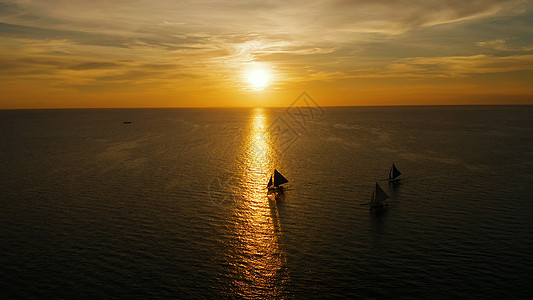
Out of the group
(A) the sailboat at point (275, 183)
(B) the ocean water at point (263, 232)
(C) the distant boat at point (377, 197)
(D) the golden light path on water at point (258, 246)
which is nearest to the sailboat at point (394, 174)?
(B) the ocean water at point (263, 232)

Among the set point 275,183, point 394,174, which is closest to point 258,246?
point 275,183

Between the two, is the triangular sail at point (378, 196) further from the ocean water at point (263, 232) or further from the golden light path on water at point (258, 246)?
the golden light path on water at point (258, 246)

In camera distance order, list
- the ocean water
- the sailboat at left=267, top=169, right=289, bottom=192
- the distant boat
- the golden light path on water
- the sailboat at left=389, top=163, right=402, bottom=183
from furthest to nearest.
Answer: the sailboat at left=389, top=163, right=402, bottom=183 → the sailboat at left=267, top=169, right=289, bottom=192 → the distant boat → the golden light path on water → the ocean water

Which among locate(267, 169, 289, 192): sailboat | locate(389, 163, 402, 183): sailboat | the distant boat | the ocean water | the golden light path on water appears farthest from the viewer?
locate(389, 163, 402, 183): sailboat

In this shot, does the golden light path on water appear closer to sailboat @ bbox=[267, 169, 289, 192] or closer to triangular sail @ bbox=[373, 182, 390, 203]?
sailboat @ bbox=[267, 169, 289, 192]

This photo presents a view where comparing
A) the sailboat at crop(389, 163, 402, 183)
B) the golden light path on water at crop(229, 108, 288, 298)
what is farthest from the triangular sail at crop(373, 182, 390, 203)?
the sailboat at crop(389, 163, 402, 183)

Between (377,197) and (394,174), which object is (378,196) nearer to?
(377,197)

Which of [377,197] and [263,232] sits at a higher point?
[377,197]

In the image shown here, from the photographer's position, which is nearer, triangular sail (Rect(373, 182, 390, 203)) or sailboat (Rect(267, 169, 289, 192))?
triangular sail (Rect(373, 182, 390, 203))
